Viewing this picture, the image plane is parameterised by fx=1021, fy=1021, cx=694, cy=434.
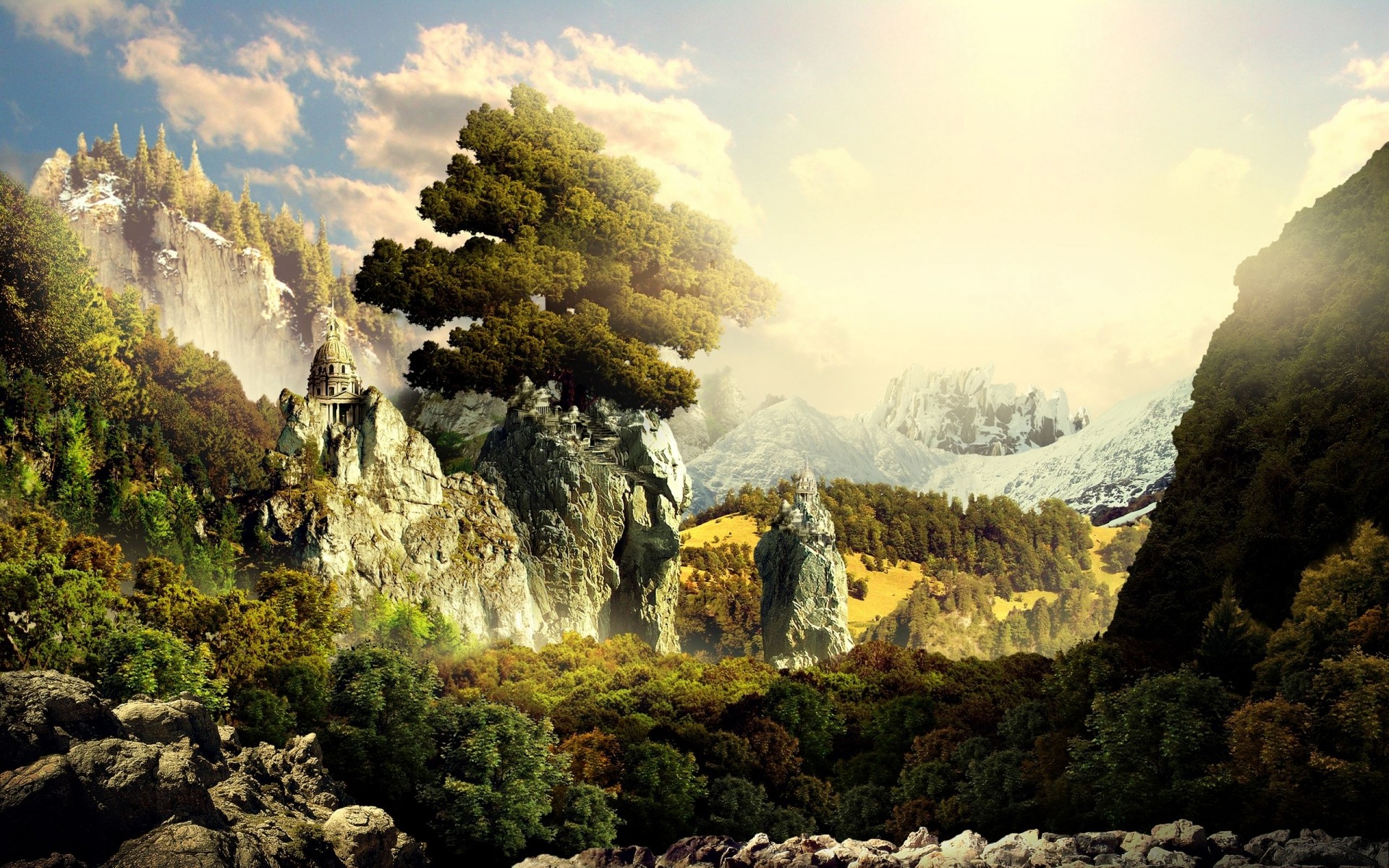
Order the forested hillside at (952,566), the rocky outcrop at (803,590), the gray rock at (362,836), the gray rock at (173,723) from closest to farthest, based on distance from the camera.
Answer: the gray rock at (173,723), the gray rock at (362,836), the rocky outcrop at (803,590), the forested hillside at (952,566)

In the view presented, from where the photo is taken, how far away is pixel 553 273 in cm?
3494

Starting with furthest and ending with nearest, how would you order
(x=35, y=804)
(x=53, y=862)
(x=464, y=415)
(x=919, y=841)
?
(x=464, y=415), (x=919, y=841), (x=35, y=804), (x=53, y=862)

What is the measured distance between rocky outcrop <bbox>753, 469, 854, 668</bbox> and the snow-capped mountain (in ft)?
103

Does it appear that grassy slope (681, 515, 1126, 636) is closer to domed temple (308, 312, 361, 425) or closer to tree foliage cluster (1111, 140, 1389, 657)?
tree foliage cluster (1111, 140, 1389, 657)

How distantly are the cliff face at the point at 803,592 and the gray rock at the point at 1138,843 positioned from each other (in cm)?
1790

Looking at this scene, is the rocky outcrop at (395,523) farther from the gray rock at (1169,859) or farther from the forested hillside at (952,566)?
the forested hillside at (952,566)

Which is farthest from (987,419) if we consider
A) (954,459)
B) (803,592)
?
(803,592)

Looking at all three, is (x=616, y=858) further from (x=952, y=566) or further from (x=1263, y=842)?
(x=952, y=566)

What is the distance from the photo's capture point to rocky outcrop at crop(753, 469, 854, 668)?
38.8 m

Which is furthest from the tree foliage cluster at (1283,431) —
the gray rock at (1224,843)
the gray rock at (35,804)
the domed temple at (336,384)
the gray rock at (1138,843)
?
the gray rock at (35,804)

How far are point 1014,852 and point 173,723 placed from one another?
57.6 ft

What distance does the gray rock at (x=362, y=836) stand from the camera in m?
19.6

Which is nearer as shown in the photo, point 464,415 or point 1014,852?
point 1014,852

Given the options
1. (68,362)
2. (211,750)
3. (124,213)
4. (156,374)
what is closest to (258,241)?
(124,213)
